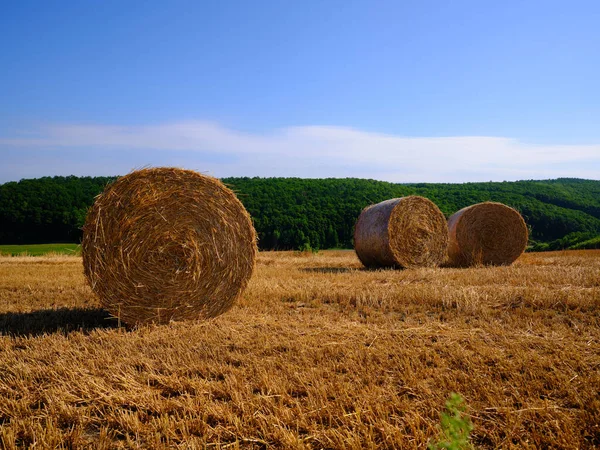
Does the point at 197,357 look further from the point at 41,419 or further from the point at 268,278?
the point at 268,278

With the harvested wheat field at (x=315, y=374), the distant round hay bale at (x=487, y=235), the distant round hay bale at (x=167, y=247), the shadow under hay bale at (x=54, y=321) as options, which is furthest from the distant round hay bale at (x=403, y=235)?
the shadow under hay bale at (x=54, y=321)

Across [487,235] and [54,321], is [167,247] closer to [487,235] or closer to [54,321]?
[54,321]

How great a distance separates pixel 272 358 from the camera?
4.49 metres

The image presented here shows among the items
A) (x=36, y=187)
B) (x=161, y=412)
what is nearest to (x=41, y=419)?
(x=161, y=412)

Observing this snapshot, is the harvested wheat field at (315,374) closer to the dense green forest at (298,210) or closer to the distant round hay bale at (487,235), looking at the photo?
the distant round hay bale at (487,235)

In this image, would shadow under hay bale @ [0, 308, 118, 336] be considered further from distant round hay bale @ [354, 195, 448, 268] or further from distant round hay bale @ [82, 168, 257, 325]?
distant round hay bale @ [354, 195, 448, 268]

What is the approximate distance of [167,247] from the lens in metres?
6.45

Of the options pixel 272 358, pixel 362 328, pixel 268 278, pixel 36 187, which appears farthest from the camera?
pixel 36 187

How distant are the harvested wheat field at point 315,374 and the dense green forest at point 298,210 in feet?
61.2

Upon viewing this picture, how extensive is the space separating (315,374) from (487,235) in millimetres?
10399

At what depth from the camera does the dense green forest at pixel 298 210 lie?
29.6m

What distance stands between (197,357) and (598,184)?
68.1m

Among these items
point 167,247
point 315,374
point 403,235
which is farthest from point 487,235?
point 315,374

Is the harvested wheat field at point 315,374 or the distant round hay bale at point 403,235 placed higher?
the distant round hay bale at point 403,235
